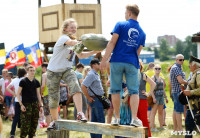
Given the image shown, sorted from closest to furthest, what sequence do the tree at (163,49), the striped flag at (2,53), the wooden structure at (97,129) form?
the wooden structure at (97,129), the striped flag at (2,53), the tree at (163,49)

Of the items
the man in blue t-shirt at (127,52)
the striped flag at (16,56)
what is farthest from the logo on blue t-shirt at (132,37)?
the striped flag at (16,56)

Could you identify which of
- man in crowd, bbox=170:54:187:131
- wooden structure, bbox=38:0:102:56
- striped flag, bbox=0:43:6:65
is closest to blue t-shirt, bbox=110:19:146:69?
man in crowd, bbox=170:54:187:131

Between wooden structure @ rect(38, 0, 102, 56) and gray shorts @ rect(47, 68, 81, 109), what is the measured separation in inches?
341

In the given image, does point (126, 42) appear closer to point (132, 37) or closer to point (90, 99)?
point (132, 37)

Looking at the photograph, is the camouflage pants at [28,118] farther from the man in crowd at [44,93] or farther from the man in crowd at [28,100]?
the man in crowd at [44,93]

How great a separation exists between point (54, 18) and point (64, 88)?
4.64 meters

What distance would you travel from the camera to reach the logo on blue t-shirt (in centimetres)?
529

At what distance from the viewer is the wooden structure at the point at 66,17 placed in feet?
48.8

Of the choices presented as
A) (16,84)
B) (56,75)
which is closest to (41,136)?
(16,84)

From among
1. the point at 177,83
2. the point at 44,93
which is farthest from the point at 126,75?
the point at 44,93

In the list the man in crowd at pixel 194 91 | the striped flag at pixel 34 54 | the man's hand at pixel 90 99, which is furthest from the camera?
the striped flag at pixel 34 54

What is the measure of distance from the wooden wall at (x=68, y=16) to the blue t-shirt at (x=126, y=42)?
31.7ft

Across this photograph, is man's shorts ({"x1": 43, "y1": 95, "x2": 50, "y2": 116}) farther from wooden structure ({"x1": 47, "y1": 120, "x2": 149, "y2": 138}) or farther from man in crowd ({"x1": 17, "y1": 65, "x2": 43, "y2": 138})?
wooden structure ({"x1": 47, "y1": 120, "x2": 149, "y2": 138})

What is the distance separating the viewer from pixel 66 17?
1473cm
